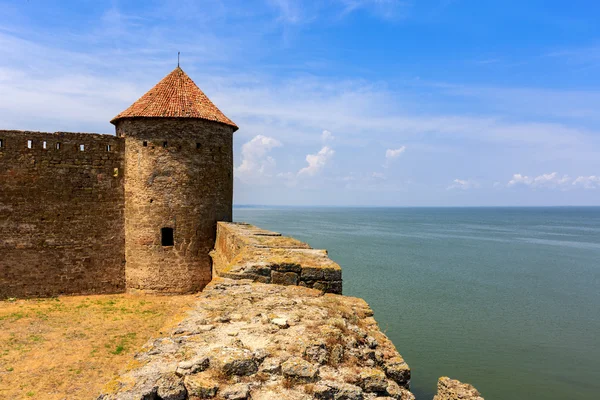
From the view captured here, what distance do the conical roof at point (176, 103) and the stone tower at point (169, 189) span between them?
34mm

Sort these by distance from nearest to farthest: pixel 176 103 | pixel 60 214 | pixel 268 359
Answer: pixel 268 359
pixel 60 214
pixel 176 103

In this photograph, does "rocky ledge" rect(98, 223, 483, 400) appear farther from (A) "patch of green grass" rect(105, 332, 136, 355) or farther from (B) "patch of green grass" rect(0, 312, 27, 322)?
(B) "patch of green grass" rect(0, 312, 27, 322)

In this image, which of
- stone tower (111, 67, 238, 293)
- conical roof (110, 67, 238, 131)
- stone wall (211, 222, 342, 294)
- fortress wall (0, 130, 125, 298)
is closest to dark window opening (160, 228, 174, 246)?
stone tower (111, 67, 238, 293)

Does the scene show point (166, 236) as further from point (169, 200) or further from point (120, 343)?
point (120, 343)

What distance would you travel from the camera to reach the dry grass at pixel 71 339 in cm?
850

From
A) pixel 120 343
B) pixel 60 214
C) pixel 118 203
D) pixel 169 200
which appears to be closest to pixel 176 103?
pixel 169 200

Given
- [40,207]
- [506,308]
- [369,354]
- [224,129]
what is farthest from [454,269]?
[369,354]

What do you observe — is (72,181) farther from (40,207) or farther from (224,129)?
(224,129)

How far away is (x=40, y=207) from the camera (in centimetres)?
1386

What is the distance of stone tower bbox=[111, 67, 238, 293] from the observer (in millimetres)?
14039

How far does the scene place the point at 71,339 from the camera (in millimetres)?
10805

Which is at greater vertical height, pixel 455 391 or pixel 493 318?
pixel 455 391

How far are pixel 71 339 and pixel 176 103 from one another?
805 centimetres

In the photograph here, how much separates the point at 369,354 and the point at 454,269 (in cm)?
2973
